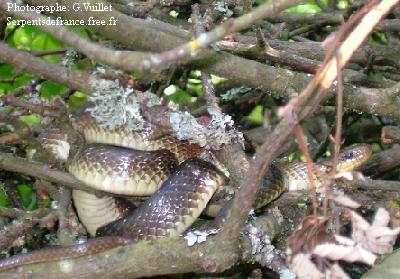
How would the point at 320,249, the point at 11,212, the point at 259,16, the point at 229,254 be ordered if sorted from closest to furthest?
the point at 259,16, the point at 320,249, the point at 229,254, the point at 11,212

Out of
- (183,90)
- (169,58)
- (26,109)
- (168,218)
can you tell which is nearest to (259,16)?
(169,58)

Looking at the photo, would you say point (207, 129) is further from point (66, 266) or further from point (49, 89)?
point (49, 89)

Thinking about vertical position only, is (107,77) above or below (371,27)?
below

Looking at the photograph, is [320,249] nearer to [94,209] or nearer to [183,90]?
[94,209]

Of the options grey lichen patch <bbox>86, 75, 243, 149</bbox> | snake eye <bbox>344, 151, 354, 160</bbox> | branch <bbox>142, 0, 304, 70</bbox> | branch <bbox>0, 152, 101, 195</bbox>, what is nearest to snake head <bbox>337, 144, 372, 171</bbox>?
snake eye <bbox>344, 151, 354, 160</bbox>

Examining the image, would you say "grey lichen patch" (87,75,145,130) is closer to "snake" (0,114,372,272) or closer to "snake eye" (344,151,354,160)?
"snake" (0,114,372,272)

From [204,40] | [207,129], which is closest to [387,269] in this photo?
[207,129]

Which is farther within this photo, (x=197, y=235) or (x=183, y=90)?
(x=183, y=90)

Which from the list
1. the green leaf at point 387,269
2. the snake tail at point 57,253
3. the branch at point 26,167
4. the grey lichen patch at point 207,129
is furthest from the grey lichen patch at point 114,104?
the green leaf at point 387,269
